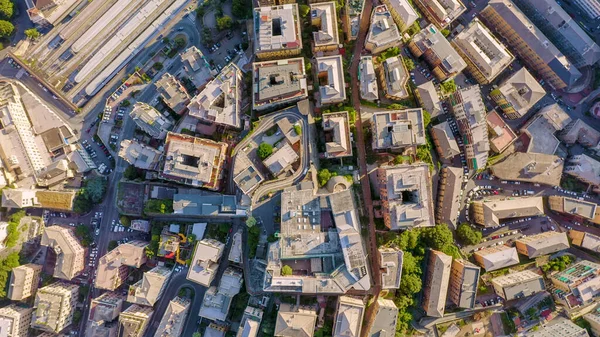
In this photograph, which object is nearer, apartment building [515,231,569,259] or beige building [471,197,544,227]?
beige building [471,197,544,227]

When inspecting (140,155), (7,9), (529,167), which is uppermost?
(7,9)

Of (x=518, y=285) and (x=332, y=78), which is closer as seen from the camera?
(x=332, y=78)

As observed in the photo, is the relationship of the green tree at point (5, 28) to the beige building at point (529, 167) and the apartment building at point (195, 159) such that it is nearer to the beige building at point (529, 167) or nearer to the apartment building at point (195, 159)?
the apartment building at point (195, 159)

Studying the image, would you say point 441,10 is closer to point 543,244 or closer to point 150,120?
point 543,244

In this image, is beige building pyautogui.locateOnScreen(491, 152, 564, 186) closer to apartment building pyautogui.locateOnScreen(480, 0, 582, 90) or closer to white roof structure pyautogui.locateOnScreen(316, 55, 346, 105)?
apartment building pyautogui.locateOnScreen(480, 0, 582, 90)

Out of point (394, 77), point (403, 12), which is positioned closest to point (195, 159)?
point (394, 77)

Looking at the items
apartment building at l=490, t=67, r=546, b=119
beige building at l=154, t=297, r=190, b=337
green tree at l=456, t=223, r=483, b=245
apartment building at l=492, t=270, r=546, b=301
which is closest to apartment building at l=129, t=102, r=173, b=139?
beige building at l=154, t=297, r=190, b=337
